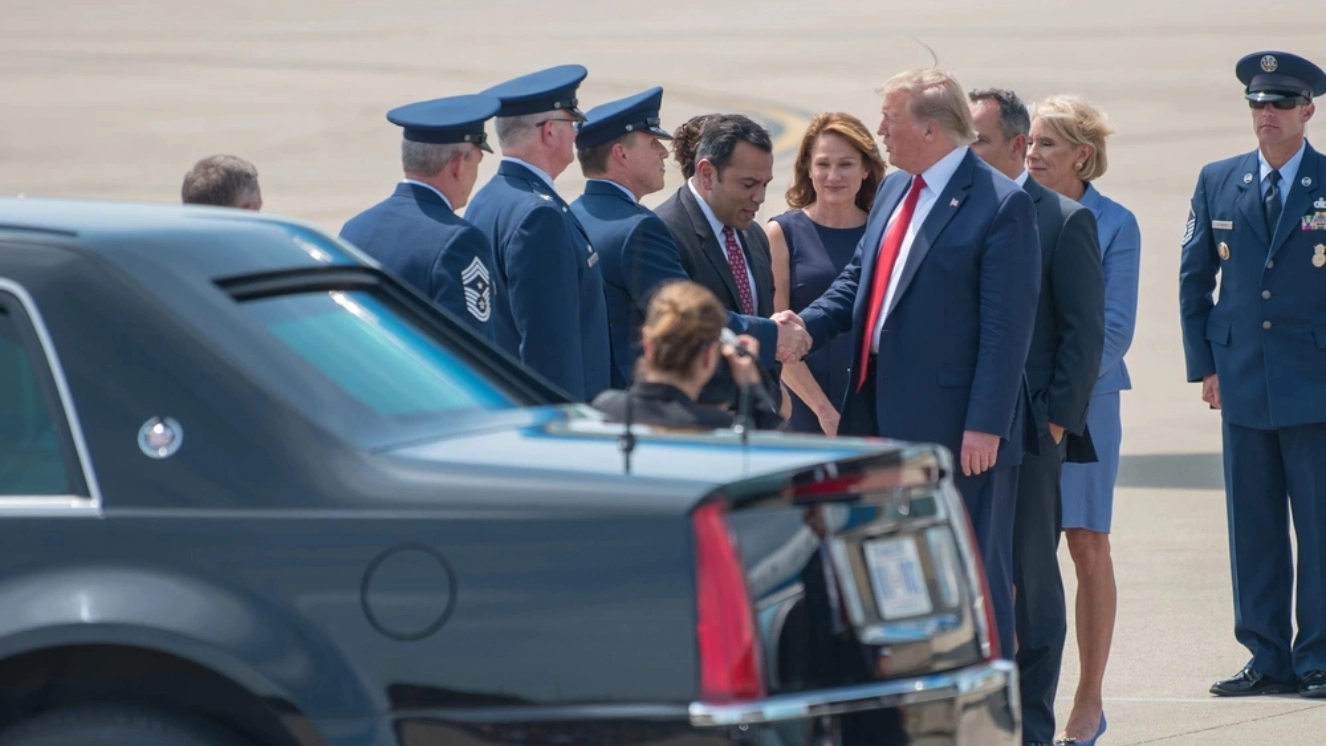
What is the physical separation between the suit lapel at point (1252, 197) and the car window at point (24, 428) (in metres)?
4.58

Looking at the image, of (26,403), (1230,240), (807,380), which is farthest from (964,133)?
(26,403)

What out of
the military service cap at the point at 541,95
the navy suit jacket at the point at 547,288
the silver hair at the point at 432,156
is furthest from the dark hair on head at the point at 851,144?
the silver hair at the point at 432,156

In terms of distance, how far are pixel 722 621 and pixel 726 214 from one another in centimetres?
339

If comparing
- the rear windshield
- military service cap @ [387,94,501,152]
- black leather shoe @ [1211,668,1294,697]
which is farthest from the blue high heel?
the rear windshield

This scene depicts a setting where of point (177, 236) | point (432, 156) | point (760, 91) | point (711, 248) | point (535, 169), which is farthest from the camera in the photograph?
point (760, 91)

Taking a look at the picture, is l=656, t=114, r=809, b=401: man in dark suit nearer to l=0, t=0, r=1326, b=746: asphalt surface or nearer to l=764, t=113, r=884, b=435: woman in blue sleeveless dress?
l=764, t=113, r=884, b=435: woman in blue sleeveless dress

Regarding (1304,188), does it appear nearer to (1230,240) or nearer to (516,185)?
(1230,240)

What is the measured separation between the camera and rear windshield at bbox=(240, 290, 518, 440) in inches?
132

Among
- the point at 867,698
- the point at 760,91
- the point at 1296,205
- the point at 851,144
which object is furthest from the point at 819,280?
the point at 760,91

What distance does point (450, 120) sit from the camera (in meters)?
5.62

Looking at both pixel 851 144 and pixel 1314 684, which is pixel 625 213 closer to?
pixel 851 144

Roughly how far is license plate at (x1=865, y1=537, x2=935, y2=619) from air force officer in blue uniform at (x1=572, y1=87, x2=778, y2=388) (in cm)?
246

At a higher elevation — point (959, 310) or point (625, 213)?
point (625, 213)

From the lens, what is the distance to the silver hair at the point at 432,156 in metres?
5.60
